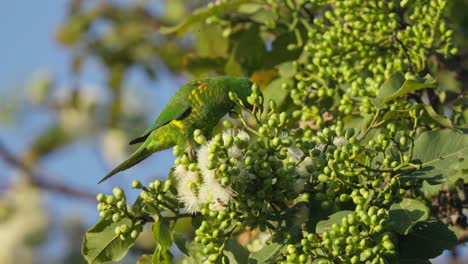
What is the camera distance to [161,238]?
2.09 m

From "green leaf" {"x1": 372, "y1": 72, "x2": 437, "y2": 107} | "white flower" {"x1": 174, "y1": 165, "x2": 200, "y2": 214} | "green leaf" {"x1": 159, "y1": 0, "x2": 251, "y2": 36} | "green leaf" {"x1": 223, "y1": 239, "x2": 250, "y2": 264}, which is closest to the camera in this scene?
"white flower" {"x1": 174, "y1": 165, "x2": 200, "y2": 214}

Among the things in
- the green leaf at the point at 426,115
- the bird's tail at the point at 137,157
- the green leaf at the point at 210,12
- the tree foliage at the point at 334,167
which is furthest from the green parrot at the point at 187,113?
the green leaf at the point at 426,115

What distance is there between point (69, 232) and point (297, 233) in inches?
188

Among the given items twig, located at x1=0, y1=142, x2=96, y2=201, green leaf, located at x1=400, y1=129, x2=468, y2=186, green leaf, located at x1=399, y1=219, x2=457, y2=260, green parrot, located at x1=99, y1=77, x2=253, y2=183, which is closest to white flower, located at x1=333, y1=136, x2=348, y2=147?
green leaf, located at x1=400, y1=129, x2=468, y2=186

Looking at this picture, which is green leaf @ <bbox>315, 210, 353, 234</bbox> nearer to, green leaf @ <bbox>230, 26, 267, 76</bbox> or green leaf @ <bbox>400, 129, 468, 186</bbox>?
green leaf @ <bbox>400, 129, 468, 186</bbox>

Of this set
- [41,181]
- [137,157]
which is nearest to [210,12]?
[137,157]

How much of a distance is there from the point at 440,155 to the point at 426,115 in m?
0.21

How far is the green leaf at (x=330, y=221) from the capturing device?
1.98 metres

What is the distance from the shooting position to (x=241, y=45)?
3145 mm

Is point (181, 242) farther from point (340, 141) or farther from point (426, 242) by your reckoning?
point (426, 242)

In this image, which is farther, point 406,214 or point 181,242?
point 181,242

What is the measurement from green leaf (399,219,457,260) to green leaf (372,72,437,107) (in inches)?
15.2

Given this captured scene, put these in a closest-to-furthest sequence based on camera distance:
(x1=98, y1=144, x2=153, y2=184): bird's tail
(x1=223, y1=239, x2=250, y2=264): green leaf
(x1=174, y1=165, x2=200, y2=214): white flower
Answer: (x1=174, y1=165, x2=200, y2=214): white flower
(x1=223, y1=239, x2=250, y2=264): green leaf
(x1=98, y1=144, x2=153, y2=184): bird's tail

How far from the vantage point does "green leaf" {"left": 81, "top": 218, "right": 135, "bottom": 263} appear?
2186 mm
